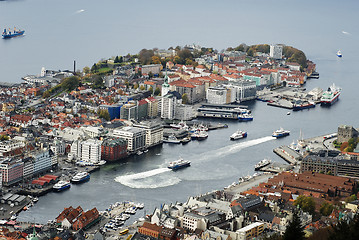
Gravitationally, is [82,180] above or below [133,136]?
below

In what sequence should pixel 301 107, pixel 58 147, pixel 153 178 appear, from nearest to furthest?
pixel 153 178
pixel 58 147
pixel 301 107

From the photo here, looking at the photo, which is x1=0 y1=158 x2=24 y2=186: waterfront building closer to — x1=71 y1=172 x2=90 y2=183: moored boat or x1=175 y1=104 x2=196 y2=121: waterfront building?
x1=71 y1=172 x2=90 y2=183: moored boat

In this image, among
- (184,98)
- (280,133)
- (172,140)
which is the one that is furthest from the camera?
(184,98)

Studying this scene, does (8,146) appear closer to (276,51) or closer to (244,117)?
(244,117)

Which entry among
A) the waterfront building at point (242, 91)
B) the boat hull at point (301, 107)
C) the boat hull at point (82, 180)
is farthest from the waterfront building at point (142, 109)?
the boat hull at point (82, 180)

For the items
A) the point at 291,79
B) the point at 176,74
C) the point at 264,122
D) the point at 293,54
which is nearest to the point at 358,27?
the point at 293,54

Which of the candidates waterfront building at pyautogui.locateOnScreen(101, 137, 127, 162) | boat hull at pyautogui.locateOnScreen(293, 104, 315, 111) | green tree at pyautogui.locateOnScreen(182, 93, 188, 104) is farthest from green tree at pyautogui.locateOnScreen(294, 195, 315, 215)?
boat hull at pyautogui.locateOnScreen(293, 104, 315, 111)

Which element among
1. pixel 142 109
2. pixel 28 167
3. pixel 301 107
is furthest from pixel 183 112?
pixel 28 167
